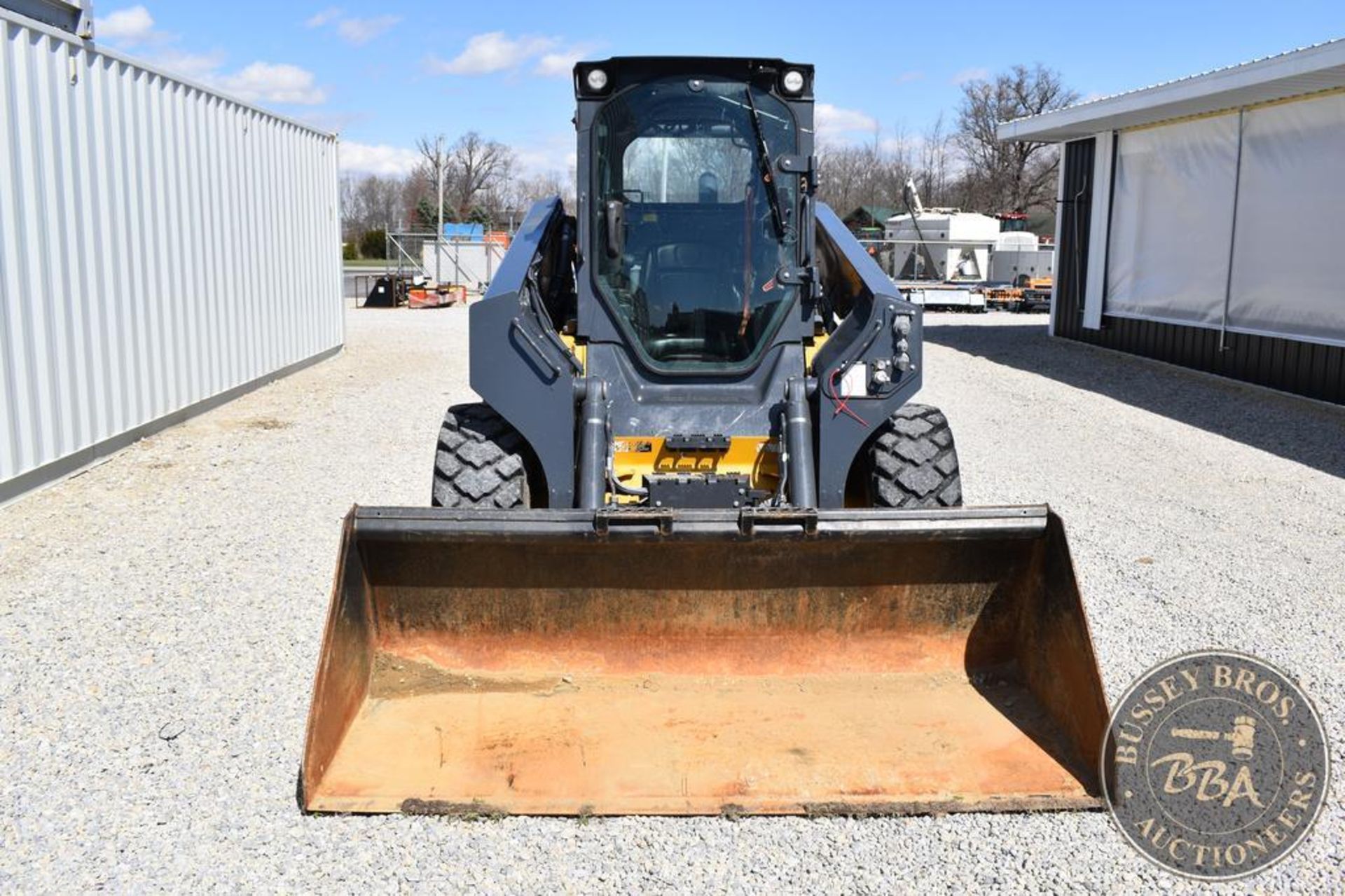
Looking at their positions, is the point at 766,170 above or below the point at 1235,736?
above

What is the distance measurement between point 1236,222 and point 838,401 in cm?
1032

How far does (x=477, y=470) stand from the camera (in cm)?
507

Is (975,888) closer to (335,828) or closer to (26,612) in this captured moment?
(335,828)

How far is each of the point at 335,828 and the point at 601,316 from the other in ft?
8.76

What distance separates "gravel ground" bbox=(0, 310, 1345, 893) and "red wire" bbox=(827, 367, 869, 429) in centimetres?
149

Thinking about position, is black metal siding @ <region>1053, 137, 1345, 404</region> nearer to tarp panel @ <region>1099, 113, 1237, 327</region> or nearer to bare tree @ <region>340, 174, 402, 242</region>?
tarp panel @ <region>1099, 113, 1237, 327</region>

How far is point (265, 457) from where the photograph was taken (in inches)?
371

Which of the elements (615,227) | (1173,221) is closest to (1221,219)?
(1173,221)

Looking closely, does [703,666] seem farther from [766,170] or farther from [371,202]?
[371,202]

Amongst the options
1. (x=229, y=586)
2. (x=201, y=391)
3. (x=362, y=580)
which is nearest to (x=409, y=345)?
(x=201, y=391)

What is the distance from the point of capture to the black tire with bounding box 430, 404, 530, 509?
16.5 ft

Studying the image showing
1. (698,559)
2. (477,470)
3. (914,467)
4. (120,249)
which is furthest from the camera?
(120,249)

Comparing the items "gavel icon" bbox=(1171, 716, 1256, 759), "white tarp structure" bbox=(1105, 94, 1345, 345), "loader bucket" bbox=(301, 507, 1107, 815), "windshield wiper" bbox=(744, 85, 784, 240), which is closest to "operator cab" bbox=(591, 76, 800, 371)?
"windshield wiper" bbox=(744, 85, 784, 240)

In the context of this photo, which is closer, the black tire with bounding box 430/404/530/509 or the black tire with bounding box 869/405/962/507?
the black tire with bounding box 430/404/530/509
